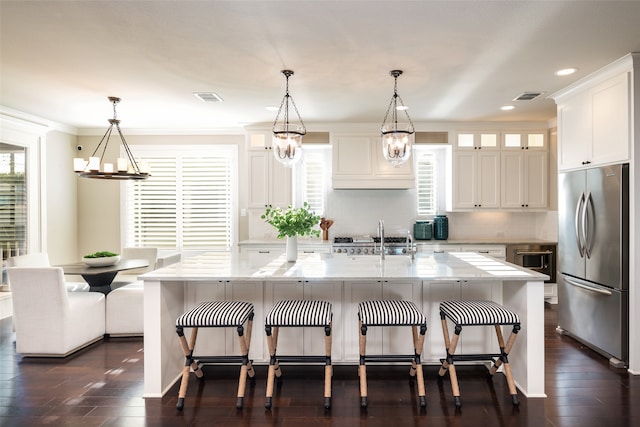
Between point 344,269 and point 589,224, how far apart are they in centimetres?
244

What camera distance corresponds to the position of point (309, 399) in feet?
8.98

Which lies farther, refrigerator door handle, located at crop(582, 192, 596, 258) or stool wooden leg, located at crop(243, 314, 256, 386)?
refrigerator door handle, located at crop(582, 192, 596, 258)

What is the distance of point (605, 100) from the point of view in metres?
3.54

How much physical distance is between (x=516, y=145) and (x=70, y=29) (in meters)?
5.32

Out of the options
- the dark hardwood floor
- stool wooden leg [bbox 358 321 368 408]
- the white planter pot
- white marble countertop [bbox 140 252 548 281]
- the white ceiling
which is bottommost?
the dark hardwood floor

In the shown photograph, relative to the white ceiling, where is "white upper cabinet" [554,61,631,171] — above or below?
below

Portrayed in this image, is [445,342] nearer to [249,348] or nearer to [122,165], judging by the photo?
[249,348]

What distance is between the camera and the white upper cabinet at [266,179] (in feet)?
18.6

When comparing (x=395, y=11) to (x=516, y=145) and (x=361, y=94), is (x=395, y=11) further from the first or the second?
(x=516, y=145)

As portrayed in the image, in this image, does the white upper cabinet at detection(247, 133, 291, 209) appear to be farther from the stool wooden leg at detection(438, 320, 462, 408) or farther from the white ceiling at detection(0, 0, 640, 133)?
the stool wooden leg at detection(438, 320, 462, 408)

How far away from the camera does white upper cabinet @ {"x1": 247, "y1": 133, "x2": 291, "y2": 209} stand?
5660 mm

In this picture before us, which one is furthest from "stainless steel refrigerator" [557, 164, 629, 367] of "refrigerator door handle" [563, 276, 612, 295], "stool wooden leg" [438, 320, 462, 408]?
"stool wooden leg" [438, 320, 462, 408]

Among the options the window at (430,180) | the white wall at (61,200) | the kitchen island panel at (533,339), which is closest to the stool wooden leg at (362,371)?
the kitchen island panel at (533,339)

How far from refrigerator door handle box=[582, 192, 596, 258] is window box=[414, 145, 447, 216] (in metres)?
2.40
